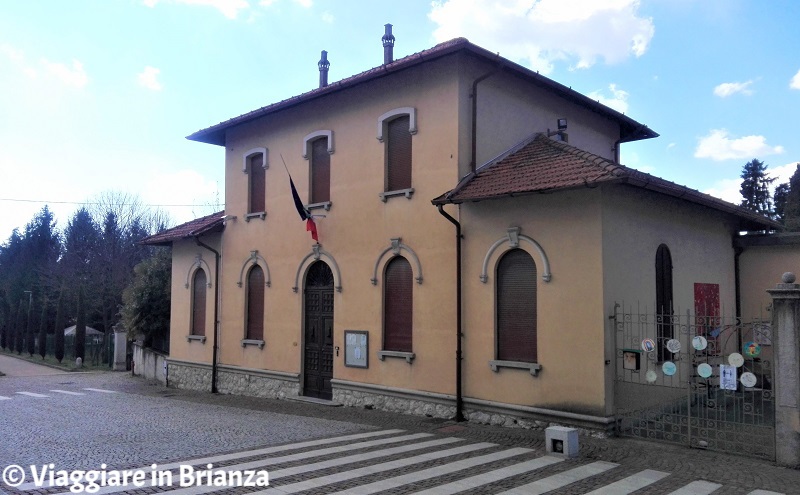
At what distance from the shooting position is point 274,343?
15945 millimetres

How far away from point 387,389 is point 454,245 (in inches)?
139

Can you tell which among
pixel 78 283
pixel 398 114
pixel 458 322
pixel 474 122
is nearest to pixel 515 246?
pixel 458 322

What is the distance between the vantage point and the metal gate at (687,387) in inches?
327

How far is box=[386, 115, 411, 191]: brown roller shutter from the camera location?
42.9 feet

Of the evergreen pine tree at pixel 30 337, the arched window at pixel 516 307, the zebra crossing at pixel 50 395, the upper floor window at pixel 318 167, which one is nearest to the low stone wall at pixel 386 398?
the arched window at pixel 516 307

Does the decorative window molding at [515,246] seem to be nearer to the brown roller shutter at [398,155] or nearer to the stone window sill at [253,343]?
the brown roller shutter at [398,155]

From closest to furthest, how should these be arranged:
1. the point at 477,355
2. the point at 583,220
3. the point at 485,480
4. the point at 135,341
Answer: the point at 485,480, the point at 583,220, the point at 477,355, the point at 135,341

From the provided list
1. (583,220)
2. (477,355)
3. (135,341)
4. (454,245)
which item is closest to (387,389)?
(477,355)

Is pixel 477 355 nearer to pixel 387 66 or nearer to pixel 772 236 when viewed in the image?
pixel 387 66

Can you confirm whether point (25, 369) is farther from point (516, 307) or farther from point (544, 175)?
point (544, 175)

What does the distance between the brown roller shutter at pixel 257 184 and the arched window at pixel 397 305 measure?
5.40 meters

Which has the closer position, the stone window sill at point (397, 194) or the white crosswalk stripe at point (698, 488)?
the white crosswalk stripe at point (698, 488)

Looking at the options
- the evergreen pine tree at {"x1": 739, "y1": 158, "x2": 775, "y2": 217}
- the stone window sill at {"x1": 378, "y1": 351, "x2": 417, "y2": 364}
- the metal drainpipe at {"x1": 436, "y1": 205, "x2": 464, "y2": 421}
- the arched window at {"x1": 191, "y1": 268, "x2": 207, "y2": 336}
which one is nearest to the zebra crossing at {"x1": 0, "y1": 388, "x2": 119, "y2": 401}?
the arched window at {"x1": 191, "y1": 268, "x2": 207, "y2": 336}

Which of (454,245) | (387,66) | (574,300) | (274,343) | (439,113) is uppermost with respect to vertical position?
(387,66)
